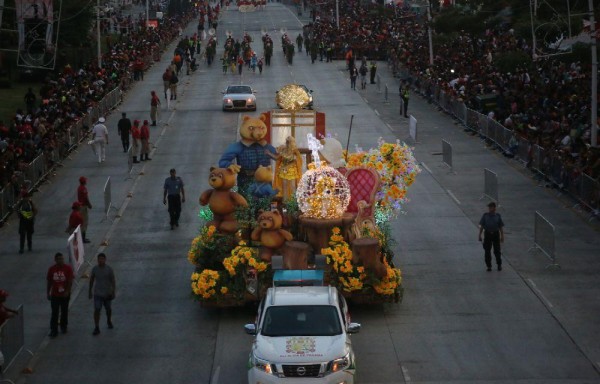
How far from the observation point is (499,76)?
51.8 m

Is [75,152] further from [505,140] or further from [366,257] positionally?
[366,257]

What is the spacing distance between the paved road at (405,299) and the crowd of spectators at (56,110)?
1138mm

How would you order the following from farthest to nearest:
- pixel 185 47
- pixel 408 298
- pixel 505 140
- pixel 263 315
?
1. pixel 185 47
2. pixel 505 140
3. pixel 408 298
4. pixel 263 315

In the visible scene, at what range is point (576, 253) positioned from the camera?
27.0 m

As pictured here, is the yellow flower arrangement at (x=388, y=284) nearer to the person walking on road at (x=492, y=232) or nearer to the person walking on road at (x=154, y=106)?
the person walking on road at (x=492, y=232)

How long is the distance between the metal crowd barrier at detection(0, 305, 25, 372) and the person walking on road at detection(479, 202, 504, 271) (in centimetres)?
959

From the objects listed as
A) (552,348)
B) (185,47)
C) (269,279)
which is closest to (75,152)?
(269,279)

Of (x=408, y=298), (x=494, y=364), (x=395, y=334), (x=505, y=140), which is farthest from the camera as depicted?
(x=505, y=140)

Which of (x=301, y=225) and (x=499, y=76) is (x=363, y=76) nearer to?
(x=499, y=76)

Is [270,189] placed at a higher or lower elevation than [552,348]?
higher

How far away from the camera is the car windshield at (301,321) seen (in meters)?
17.7

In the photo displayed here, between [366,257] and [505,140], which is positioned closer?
[366,257]

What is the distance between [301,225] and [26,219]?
8.08 m

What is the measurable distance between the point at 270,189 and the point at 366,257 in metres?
3.55
